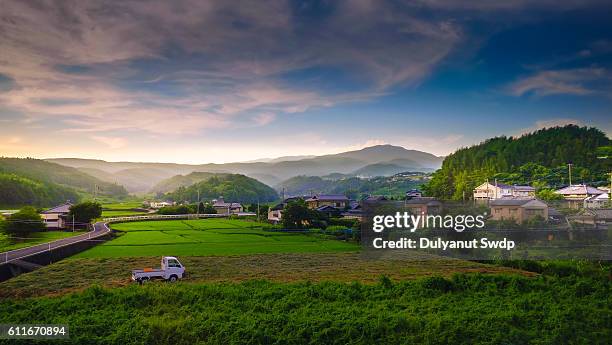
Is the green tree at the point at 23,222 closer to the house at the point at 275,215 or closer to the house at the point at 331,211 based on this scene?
the house at the point at 275,215

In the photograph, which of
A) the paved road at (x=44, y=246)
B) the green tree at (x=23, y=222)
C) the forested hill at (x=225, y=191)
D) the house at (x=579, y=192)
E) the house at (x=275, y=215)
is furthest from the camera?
the forested hill at (x=225, y=191)

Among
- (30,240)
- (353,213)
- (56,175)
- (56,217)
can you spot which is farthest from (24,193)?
(353,213)

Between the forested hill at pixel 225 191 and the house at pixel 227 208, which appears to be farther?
the forested hill at pixel 225 191

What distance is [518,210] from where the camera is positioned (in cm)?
1661

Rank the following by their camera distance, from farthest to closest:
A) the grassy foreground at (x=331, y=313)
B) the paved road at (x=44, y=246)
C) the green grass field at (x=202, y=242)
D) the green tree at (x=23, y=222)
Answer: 1. the green grass field at (x=202, y=242)
2. the green tree at (x=23, y=222)
3. the paved road at (x=44, y=246)
4. the grassy foreground at (x=331, y=313)

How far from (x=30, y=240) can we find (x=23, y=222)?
2.28 ft

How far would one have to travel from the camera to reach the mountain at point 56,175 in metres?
18.8

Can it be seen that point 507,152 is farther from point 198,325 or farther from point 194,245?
point 198,325

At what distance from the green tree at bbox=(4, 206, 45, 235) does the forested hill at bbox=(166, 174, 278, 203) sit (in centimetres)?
2023

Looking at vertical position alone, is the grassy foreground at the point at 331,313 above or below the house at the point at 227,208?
below

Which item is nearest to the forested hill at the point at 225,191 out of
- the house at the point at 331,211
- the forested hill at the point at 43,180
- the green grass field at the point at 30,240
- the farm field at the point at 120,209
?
the farm field at the point at 120,209

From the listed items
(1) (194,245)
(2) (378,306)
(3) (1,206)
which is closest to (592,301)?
(2) (378,306)

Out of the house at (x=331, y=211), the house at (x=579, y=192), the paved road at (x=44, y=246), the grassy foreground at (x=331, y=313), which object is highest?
the house at (x=579, y=192)

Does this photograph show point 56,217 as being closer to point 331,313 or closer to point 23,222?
point 23,222
